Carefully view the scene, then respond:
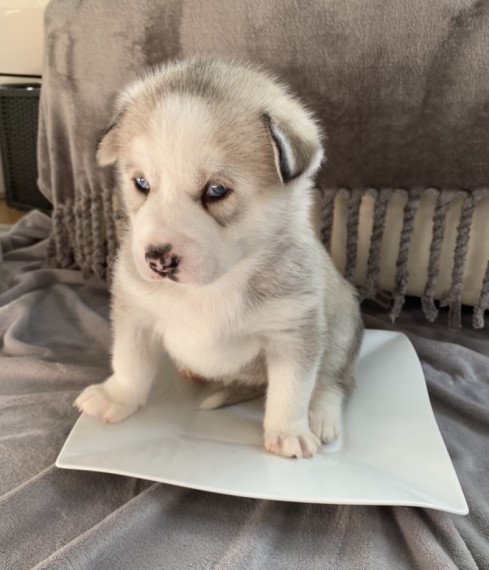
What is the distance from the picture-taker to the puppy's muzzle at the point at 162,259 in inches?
40.1

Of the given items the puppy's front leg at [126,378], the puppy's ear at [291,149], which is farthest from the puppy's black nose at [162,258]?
the puppy's front leg at [126,378]

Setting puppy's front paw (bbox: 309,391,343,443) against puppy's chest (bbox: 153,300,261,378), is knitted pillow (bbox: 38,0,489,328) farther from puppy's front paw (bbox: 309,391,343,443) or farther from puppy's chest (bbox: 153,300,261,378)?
puppy's chest (bbox: 153,300,261,378)

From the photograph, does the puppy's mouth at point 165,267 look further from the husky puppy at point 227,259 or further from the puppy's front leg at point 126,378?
the puppy's front leg at point 126,378

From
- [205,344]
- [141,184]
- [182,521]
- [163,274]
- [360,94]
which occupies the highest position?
[360,94]

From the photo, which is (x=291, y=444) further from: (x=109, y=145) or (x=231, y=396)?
(x=109, y=145)

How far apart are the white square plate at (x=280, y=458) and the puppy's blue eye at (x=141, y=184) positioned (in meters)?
0.55

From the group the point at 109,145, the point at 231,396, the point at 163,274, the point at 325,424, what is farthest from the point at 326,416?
the point at 109,145

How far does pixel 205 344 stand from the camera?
1.30m

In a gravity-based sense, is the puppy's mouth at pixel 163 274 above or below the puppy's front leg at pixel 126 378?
above

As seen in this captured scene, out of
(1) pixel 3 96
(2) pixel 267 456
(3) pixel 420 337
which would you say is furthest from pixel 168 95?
(1) pixel 3 96

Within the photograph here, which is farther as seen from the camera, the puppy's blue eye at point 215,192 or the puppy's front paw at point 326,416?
the puppy's front paw at point 326,416

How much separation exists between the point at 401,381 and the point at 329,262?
0.38 metres

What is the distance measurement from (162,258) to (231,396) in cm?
58

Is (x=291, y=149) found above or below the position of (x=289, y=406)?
above
